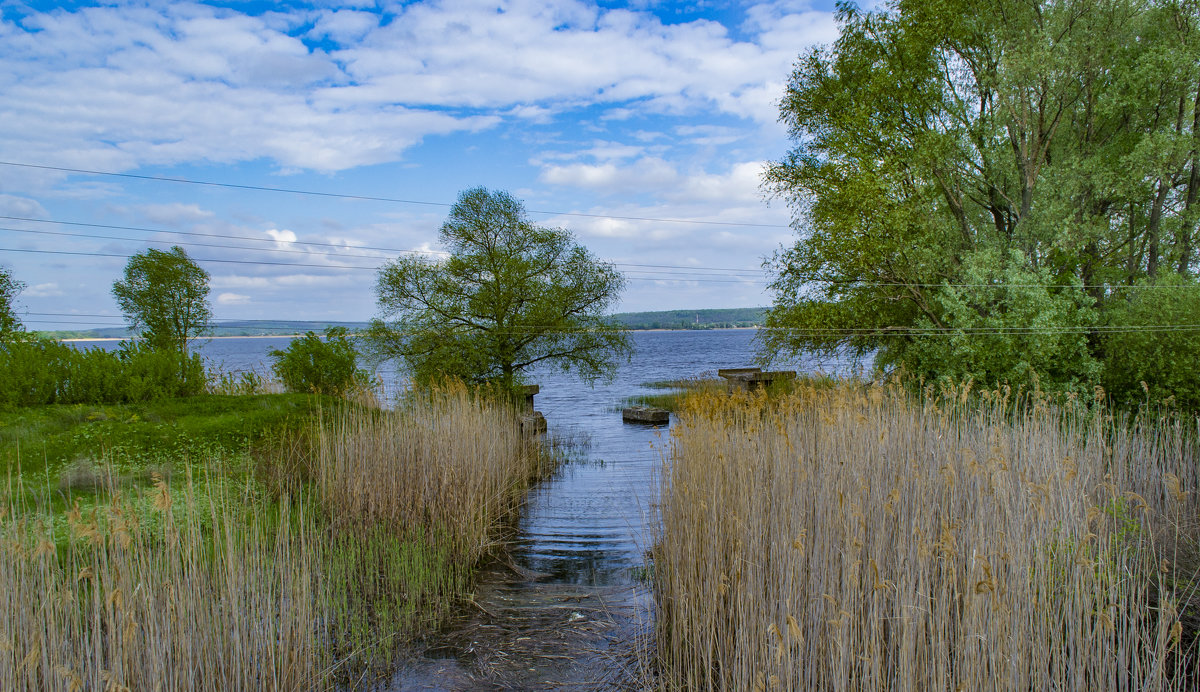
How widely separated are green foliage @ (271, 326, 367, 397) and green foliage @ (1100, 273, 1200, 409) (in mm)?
14236

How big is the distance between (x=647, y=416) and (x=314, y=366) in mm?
9517

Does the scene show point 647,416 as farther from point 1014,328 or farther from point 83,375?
point 83,375

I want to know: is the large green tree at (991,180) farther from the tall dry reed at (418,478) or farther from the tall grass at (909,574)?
the tall dry reed at (418,478)

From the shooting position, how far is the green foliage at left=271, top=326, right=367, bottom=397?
42.8 ft

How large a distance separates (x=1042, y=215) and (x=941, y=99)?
13.0 ft

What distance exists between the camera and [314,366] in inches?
515

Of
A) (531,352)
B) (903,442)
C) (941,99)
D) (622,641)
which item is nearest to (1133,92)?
(941,99)

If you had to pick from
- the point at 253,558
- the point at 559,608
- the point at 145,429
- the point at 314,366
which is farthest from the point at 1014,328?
the point at 145,429

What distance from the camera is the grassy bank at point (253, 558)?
9.64 ft

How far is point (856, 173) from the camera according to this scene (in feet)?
44.8

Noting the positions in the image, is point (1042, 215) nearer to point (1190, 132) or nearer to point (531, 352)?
point (1190, 132)

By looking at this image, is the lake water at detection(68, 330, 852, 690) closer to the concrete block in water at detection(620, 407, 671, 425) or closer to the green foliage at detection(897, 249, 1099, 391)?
the green foliage at detection(897, 249, 1099, 391)

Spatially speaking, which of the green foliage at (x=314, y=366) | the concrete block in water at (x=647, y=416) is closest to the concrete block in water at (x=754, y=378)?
the concrete block in water at (x=647, y=416)

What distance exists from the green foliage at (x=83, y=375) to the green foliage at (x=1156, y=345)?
1653 centimetres
